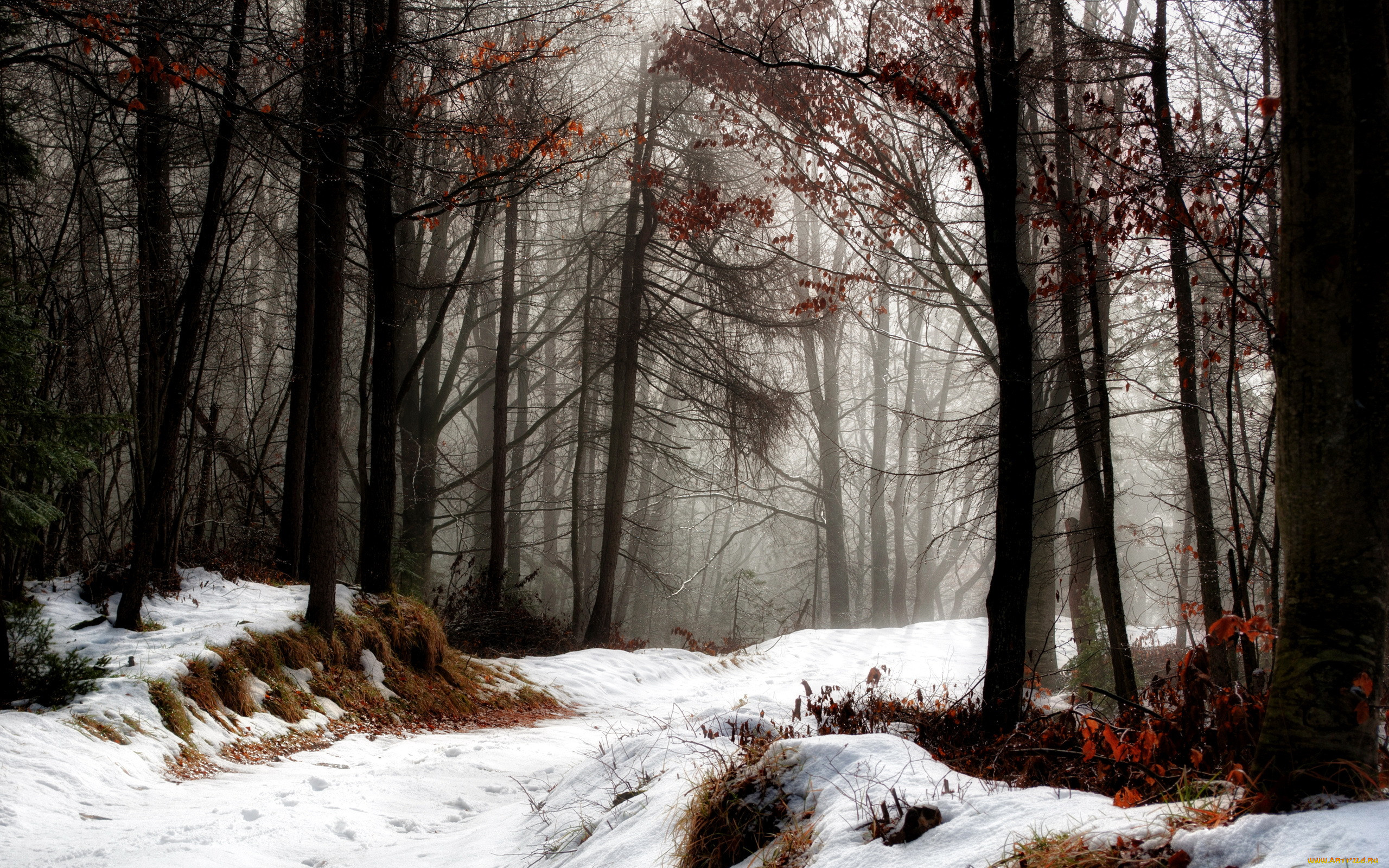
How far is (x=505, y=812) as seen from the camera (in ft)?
16.4

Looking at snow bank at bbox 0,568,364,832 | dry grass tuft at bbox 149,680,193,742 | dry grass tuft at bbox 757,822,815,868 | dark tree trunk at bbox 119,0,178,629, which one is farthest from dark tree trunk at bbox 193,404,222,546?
dry grass tuft at bbox 757,822,815,868

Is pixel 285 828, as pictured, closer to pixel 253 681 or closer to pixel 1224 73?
pixel 253 681

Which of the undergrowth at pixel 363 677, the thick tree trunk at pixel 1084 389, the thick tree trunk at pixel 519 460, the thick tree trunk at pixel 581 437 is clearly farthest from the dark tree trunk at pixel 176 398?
the thick tree trunk at pixel 519 460

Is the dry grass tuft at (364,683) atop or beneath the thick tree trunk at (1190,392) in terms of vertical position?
beneath

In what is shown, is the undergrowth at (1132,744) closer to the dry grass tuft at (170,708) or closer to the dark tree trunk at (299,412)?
the dry grass tuft at (170,708)

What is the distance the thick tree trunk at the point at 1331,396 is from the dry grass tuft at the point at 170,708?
639 centimetres

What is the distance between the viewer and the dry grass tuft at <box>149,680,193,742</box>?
5.68 m

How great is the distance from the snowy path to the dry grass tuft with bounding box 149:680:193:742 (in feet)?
1.86

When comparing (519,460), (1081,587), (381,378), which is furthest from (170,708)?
(519,460)

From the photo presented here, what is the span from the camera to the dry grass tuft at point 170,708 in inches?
224

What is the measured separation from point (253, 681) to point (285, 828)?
296 cm

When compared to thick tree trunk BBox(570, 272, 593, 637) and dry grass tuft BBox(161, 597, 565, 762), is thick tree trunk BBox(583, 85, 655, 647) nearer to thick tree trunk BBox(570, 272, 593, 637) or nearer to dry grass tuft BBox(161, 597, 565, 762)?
thick tree trunk BBox(570, 272, 593, 637)

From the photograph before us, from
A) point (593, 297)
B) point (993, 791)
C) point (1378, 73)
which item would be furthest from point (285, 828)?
point (593, 297)

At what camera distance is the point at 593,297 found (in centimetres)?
1356
